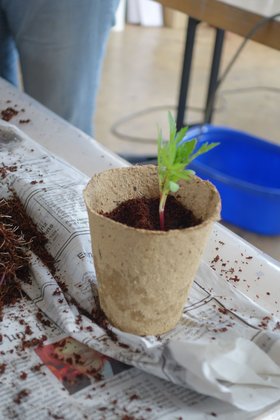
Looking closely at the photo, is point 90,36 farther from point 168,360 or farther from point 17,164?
point 168,360

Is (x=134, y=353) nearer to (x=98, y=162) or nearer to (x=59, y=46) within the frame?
(x=98, y=162)

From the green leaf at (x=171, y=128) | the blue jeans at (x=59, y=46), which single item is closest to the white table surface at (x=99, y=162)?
the blue jeans at (x=59, y=46)

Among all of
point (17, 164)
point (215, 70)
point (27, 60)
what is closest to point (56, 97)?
point (27, 60)

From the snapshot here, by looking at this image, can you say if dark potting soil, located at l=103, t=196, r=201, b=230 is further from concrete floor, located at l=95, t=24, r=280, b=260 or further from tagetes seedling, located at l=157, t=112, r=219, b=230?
concrete floor, located at l=95, t=24, r=280, b=260

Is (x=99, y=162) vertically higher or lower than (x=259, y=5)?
lower

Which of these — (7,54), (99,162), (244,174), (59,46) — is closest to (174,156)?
(99,162)
